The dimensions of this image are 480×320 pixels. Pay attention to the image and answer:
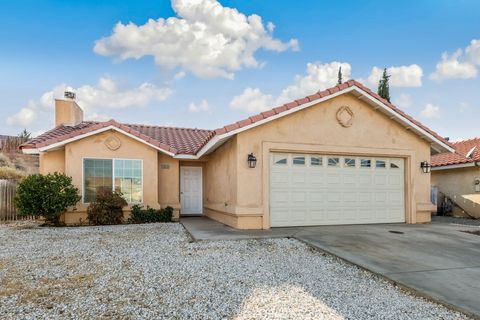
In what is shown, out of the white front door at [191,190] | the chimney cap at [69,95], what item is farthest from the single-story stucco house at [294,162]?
the chimney cap at [69,95]

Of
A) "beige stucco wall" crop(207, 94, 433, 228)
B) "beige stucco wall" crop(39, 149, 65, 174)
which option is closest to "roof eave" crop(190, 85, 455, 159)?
"beige stucco wall" crop(207, 94, 433, 228)

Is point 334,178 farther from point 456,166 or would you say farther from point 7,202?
point 7,202

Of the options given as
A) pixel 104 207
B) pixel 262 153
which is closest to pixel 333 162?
pixel 262 153

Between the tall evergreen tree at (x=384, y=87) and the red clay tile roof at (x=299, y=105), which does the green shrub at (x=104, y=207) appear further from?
the tall evergreen tree at (x=384, y=87)

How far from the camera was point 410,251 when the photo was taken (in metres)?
7.08

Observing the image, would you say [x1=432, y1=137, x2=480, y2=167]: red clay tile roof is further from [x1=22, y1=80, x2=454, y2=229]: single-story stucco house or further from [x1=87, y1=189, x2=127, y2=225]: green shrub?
[x1=87, y1=189, x2=127, y2=225]: green shrub

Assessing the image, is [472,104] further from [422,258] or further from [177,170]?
[177,170]

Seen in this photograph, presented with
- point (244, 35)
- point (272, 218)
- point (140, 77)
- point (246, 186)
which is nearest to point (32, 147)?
point (140, 77)

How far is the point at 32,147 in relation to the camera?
37.5 ft

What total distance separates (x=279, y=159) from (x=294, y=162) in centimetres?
58

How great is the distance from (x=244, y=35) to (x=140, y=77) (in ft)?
20.0

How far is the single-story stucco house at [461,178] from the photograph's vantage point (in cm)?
1491

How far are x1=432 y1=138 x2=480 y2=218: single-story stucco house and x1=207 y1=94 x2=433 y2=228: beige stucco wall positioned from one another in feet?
15.1

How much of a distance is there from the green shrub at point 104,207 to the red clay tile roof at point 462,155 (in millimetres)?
14797
